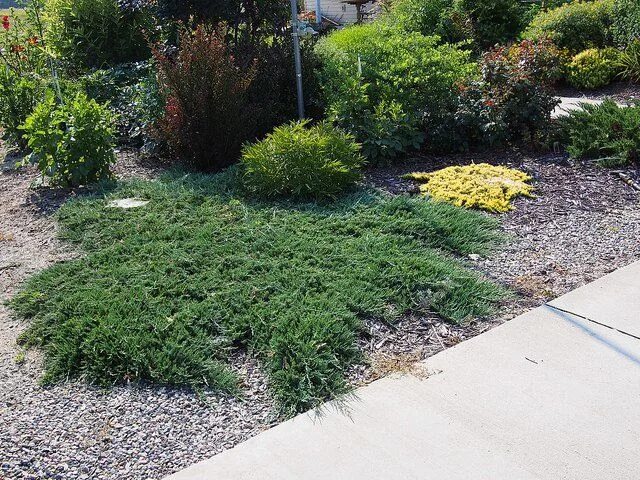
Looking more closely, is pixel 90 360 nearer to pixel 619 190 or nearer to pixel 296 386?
pixel 296 386

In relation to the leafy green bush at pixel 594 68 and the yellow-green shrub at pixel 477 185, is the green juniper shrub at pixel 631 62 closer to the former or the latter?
the leafy green bush at pixel 594 68

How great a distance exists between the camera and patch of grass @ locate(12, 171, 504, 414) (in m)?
3.29

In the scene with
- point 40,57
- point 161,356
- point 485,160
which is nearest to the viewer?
point 161,356

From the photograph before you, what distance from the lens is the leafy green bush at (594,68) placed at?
930 cm

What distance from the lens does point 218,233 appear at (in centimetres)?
469

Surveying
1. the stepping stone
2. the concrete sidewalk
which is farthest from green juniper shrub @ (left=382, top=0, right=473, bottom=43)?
the concrete sidewalk

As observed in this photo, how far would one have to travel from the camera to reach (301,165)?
5383 mm

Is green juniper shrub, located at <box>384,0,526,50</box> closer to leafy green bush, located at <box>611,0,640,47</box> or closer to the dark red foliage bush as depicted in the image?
leafy green bush, located at <box>611,0,640,47</box>

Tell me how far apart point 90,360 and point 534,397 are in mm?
2168

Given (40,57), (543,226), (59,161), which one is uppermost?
(40,57)

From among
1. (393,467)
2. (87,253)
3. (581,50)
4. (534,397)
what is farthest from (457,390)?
(581,50)

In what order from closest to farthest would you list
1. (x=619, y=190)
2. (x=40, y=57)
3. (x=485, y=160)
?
(x=619, y=190) → (x=485, y=160) → (x=40, y=57)

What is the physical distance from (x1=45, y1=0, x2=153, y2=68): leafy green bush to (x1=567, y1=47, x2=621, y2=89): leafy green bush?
6057 mm

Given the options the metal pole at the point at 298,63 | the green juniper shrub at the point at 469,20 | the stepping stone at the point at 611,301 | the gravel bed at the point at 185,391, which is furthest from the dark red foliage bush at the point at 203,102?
the green juniper shrub at the point at 469,20
